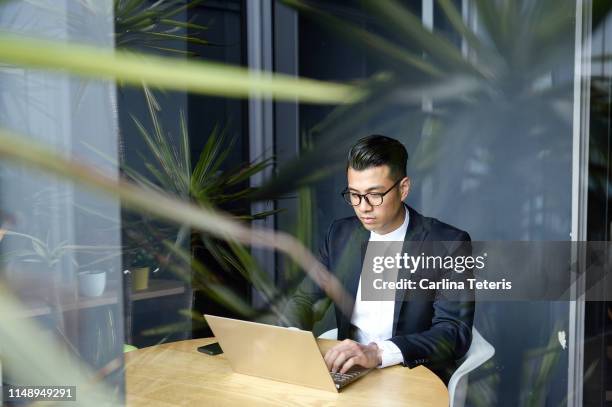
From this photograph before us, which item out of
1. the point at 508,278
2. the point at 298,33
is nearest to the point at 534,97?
the point at 508,278

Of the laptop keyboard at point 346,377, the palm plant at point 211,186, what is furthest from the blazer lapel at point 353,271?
the laptop keyboard at point 346,377

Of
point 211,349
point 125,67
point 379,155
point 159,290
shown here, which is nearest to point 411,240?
point 379,155

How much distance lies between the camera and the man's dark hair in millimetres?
2002

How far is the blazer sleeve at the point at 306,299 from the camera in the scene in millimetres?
2160

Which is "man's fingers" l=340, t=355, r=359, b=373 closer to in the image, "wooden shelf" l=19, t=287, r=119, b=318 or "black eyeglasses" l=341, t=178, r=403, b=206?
"black eyeglasses" l=341, t=178, r=403, b=206

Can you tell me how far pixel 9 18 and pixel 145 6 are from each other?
1664mm

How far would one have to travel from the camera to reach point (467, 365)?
1.78 metres

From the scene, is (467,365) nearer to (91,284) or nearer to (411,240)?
(411,240)

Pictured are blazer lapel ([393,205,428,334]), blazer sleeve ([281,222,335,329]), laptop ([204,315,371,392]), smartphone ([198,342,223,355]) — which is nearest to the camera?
laptop ([204,315,371,392])

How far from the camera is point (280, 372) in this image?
1316mm

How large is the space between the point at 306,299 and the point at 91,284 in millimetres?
1910

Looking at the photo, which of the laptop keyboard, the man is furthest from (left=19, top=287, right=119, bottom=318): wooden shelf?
the man

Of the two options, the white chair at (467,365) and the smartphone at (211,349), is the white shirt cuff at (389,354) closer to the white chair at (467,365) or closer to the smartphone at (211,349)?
the white chair at (467,365)

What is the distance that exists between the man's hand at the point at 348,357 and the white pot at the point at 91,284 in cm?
113
